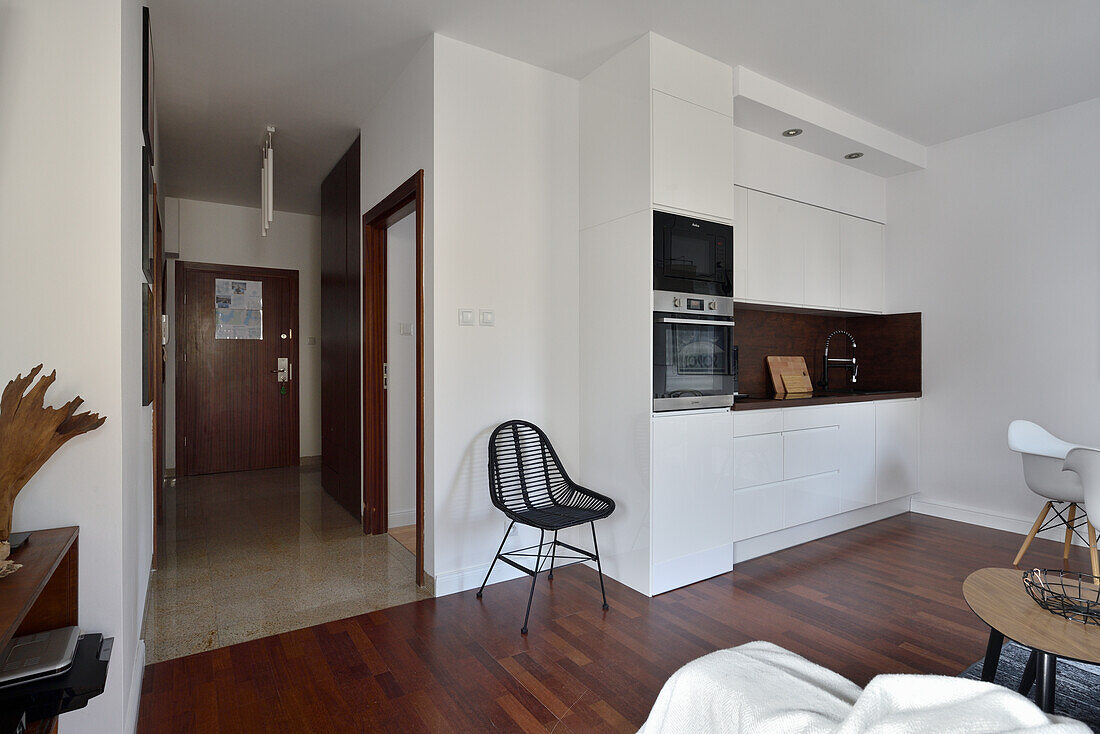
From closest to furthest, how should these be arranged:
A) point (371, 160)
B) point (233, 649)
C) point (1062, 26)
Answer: point (233, 649)
point (1062, 26)
point (371, 160)

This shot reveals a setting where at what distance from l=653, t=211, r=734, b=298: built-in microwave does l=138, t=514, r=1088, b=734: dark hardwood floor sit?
1554 millimetres

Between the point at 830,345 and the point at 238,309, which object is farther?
the point at 238,309

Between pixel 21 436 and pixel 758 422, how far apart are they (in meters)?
3.14

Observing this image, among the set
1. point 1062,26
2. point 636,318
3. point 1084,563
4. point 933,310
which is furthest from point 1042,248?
point 636,318

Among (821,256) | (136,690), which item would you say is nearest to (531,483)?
(136,690)

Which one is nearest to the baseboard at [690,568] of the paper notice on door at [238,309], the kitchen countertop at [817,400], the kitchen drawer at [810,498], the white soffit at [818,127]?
the kitchen drawer at [810,498]

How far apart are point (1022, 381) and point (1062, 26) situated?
217 centimetres

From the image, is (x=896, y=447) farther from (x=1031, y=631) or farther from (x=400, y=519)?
(x=400, y=519)

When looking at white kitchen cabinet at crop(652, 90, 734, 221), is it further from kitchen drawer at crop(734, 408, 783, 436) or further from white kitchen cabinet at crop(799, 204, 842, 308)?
white kitchen cabinet at crop(799, 204, 842, 308)

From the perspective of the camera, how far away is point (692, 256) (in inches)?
120

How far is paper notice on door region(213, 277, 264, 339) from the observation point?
6.09 m

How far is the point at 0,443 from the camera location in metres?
1.33

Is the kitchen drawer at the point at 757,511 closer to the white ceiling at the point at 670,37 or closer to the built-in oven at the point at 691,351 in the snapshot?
the built-in oven at the point at 691,351

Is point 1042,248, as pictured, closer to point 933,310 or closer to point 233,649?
point 933,310
